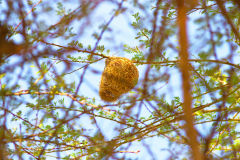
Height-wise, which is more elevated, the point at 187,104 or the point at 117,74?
the point at 117,74

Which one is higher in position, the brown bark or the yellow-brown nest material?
the yellow-brown nest material

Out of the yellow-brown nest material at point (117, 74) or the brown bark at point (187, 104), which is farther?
the yellow-brown nest material at point (117, 74)

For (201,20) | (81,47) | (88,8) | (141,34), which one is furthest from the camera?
(141,34)

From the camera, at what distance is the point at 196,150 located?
0.41 meters

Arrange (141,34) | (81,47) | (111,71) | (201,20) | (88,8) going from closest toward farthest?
(88,8), (201,20), (81,47), (141,34), (111,71)

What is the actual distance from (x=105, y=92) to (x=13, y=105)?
132cm

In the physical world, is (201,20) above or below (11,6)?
above

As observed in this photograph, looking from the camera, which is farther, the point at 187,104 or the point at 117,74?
the point at 117,74

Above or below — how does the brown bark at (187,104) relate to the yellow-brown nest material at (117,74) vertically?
below

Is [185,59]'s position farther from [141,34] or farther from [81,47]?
[141,34]

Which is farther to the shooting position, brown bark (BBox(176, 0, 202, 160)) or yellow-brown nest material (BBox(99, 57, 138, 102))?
yellow-brown nest material (BBox(99, 57, 138, 102))

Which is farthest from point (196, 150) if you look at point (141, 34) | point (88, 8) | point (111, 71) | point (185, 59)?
point (111, 71)

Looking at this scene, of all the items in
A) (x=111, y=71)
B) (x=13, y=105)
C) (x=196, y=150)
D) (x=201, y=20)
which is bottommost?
(x=196, y=150)

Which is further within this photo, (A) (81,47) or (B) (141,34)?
(B) (141,34)
